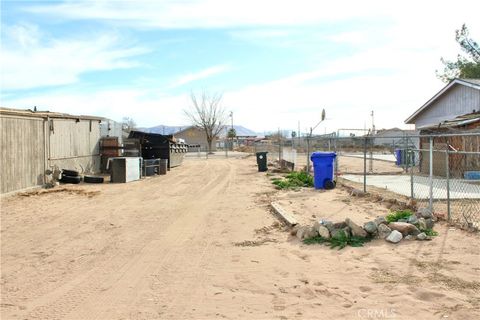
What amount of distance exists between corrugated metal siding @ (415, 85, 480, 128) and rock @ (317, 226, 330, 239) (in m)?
16.7

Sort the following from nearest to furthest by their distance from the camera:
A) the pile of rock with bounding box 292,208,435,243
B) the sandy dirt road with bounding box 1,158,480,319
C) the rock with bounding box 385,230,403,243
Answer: the sandy dirt road with bounding box 1,158,480,319
the rock with bounding box 385,230,403,243
the pile of rock with bounding box 292,208,435,243

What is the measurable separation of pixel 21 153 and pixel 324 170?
10472mm

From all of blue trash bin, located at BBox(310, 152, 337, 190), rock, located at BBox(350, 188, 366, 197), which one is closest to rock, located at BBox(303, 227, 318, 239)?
rock, located at BBox(350, 188, 366, 197)

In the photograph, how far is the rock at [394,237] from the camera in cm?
750

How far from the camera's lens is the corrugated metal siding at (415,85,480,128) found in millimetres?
22100

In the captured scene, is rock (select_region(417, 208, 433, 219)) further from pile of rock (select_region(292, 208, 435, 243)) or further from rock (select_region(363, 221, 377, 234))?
rock (select_region(363, 221, 377, 234))

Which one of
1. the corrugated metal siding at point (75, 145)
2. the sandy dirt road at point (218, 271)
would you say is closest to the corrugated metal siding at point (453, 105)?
the sandy dirt road at point (218, 271)

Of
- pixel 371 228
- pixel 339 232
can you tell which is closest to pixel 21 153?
pixel 339 232

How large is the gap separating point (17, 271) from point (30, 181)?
11300 millimetres

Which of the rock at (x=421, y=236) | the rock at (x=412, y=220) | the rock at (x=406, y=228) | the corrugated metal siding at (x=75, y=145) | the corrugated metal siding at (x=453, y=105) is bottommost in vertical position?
the rock at (x=421, y=236)

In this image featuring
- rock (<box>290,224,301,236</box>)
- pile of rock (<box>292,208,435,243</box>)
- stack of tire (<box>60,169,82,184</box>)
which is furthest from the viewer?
stack of tire (<box>60,169,82,184</box>)

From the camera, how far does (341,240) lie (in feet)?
25.2

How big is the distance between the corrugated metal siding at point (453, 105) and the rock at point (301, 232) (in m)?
16.5

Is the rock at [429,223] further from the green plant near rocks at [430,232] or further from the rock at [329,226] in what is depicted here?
the rock at [329,226]
